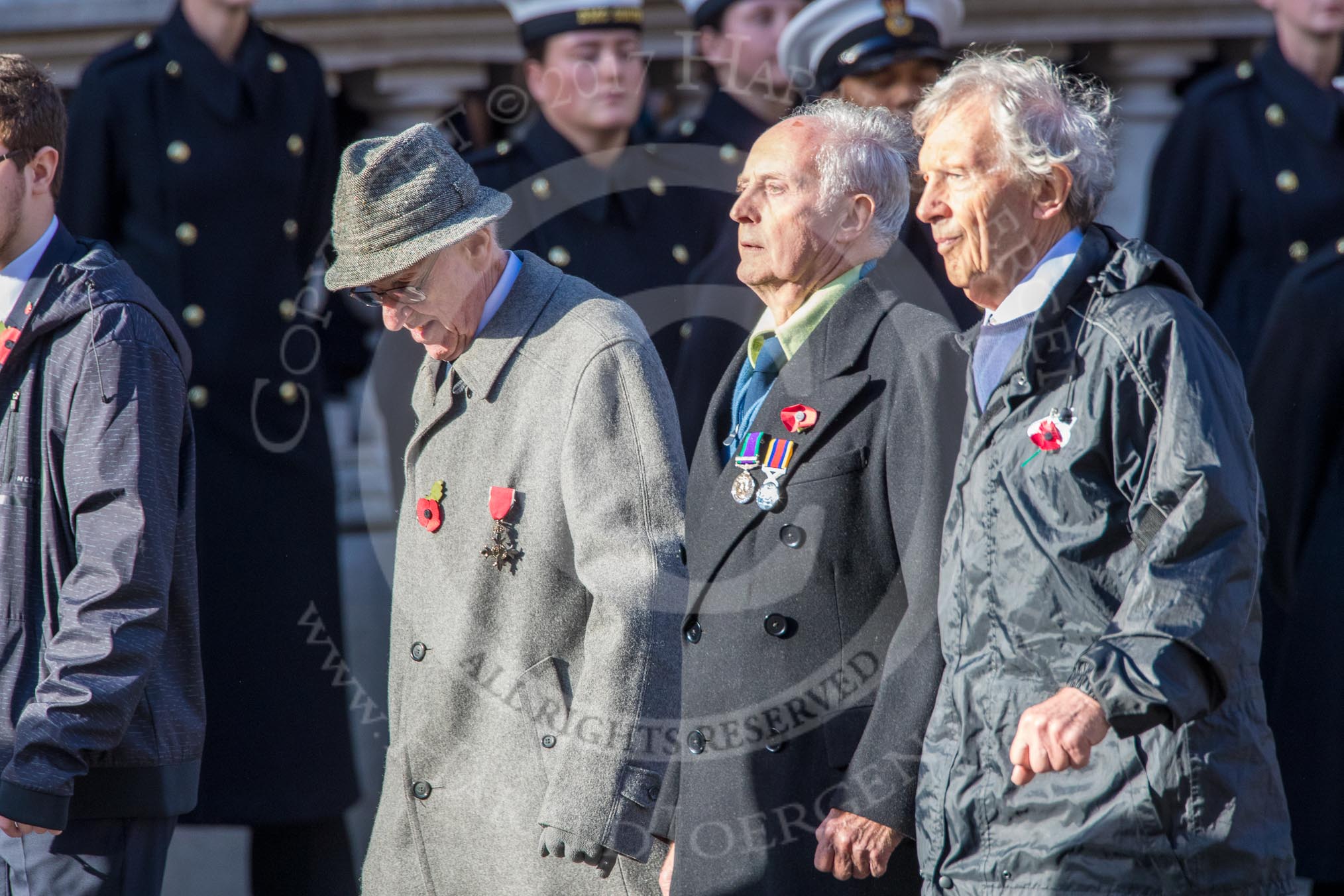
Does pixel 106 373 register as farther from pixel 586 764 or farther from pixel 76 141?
pixel 76 141

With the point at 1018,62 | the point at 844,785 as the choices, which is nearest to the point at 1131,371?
the point at 1018,62

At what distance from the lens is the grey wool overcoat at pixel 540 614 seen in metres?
2.69

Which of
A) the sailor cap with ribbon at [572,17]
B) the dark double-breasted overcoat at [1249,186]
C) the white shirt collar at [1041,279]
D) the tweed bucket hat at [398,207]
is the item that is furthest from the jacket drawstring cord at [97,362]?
the dark double-breasted overcoat at [1249,186]

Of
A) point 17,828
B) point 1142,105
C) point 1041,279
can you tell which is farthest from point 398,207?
point 1142,105

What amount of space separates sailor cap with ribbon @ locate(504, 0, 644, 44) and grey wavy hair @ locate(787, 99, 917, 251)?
3.50ft

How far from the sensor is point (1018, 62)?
8.49ft

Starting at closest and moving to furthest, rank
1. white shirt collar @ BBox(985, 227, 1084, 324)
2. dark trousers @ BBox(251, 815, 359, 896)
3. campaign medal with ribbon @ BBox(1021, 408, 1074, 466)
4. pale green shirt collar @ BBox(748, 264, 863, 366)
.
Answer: campaign medal with ribbon @ BBox(1021, 408, 1074, 466)
white shirt collar @ BBox(985, 227, 1084, 324)
pale green shirt collar @ BBox(748, 264, 863, 366)
dark trousers @ BBox(251, 815, 359, 896)

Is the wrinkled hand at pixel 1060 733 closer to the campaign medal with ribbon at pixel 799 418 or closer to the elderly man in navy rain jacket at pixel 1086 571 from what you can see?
the elderly man in navy rain jacket at pixel 1086 571

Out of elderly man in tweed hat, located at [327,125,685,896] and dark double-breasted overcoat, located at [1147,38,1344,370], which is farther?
dark double-breasted overcoat, located at [1147,38,1344,370]

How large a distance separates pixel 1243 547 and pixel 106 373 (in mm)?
1735

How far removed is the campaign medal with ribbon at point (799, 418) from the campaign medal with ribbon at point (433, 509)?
582 mm

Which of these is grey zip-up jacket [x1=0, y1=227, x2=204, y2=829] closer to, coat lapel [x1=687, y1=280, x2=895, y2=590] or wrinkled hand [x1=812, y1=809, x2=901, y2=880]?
coat lapel [x1=687, y1=280, x2=895, y2=590]

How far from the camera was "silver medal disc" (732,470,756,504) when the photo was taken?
2.73 m

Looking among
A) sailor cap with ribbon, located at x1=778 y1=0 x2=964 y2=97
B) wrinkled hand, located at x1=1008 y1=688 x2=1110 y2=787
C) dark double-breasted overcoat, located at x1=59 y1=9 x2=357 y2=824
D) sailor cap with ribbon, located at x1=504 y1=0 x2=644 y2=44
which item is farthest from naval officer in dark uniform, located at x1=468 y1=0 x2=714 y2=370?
wrinkled hand, located at x1=1008 y1=688 x2=1110 y2=787
